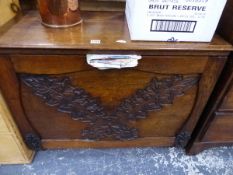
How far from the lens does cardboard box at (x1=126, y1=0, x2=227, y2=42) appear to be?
580 mm

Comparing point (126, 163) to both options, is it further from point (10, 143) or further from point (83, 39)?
point (83, 39)

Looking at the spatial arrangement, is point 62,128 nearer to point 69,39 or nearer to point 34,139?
point 34,139

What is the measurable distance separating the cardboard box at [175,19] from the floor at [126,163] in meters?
0.66

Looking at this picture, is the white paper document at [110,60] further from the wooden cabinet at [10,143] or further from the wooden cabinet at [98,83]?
the wooden cabinet at [10,143]

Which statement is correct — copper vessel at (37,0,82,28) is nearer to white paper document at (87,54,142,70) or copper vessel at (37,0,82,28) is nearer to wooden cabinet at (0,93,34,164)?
white paper document at (87,54,142,70)

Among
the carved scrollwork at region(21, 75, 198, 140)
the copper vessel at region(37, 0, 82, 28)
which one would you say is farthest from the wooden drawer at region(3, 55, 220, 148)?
the copper vessel at region(37, 0, 82, 28)

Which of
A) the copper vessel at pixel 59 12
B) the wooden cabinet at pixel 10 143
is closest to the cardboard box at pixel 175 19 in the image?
the copper vessel at pixel 59 12

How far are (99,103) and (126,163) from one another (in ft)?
1.36

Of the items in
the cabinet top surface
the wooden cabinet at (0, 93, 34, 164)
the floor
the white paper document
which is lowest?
the floor

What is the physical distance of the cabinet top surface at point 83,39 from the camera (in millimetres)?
610

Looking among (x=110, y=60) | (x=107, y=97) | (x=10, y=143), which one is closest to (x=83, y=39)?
(x=110, y=60)

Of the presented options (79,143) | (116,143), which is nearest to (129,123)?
(116,143)

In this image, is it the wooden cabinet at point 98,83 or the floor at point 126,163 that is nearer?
the wooden cabinet at point 98,83

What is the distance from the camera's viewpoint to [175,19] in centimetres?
61
